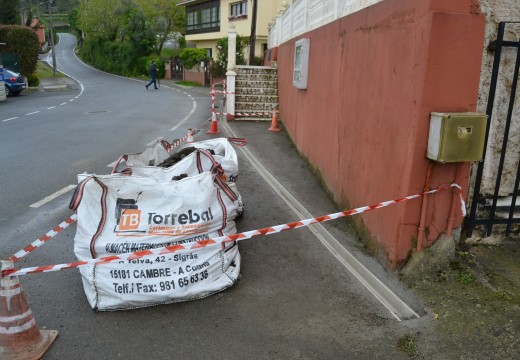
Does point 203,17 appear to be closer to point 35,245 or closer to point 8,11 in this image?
point 8,11

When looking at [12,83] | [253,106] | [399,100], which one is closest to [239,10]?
[12,83]

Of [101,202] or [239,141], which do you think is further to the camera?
[239,141]

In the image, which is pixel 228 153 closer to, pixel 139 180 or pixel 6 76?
pixel 139 180

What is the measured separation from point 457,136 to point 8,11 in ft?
189

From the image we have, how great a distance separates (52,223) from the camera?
5848 millimetres

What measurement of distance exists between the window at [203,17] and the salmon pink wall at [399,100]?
130 feet

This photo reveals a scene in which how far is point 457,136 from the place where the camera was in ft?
12.3

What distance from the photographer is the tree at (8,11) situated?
163 feet

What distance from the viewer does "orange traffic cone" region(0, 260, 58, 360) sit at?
3170 millimetres

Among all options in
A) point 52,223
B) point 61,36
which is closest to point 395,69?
point 52,223

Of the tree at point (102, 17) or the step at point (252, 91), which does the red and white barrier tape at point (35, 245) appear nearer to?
the step at point (252, 91)

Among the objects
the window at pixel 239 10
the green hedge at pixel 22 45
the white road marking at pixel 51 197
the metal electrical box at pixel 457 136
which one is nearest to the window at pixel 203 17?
the window at pixel 239 10

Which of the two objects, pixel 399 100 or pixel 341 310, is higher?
pixel 399 100

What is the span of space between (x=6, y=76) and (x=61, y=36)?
82156mm
